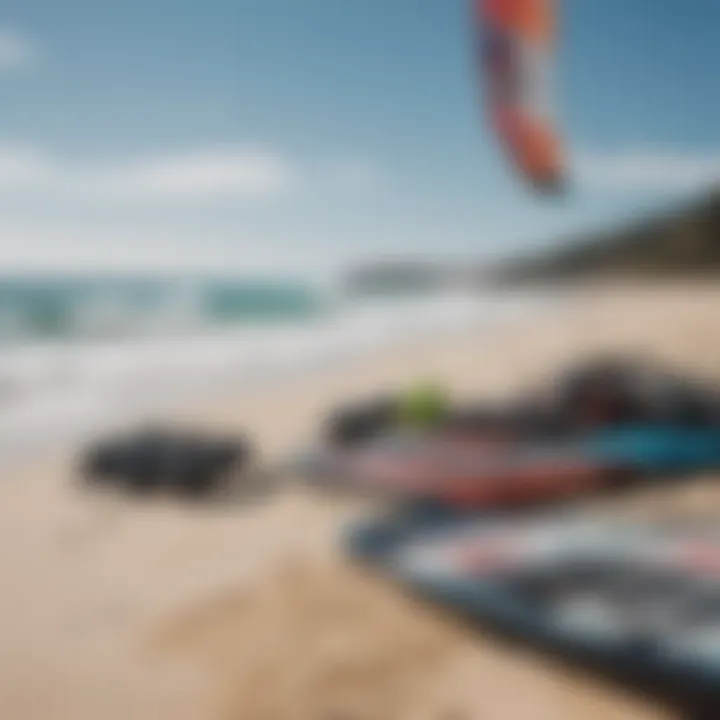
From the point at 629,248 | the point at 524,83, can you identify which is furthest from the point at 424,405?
the point at 524,83

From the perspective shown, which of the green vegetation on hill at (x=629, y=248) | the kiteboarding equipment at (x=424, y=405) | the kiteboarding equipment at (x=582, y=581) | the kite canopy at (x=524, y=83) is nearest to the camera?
the kiteboarding equipment at (x=582, y=581)

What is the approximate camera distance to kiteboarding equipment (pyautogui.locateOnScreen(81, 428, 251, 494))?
5.07 ft

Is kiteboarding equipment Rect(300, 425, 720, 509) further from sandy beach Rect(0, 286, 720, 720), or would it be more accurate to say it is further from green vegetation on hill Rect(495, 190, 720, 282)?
green vegetation on hill Rect(495, 190, 720, 282)

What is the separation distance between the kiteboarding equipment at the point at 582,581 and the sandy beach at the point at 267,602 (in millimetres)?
31

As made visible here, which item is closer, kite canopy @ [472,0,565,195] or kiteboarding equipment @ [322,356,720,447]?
kite canopy @ [472,0,565,195]

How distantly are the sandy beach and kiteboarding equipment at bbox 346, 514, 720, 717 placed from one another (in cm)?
3

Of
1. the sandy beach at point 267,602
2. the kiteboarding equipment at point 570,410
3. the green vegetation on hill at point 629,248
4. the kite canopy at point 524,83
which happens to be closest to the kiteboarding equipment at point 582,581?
the sandy beach at point 267,602

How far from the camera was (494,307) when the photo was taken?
1.76m

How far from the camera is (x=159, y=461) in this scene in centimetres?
157

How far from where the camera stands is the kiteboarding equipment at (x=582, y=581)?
1.01 meters

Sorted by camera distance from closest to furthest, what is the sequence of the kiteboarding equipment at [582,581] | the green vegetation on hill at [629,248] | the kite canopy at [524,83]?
the kiteboarding equipment at [582,581] → the kite canopy at [524,83] → the green vegetation on hill at [629,248]

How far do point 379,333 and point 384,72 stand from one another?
0.50 m

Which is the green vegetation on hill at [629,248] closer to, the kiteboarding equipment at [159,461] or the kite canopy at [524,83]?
the kite canopy at [524,83]

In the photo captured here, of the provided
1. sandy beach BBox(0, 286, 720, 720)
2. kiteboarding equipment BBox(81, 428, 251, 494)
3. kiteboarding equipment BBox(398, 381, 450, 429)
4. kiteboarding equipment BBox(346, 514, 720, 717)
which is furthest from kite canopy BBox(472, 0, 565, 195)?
kiteboarding equipment BBox(81, 428, 251, 494)
